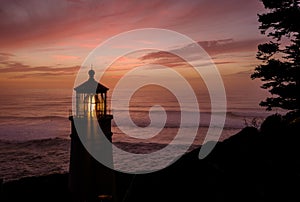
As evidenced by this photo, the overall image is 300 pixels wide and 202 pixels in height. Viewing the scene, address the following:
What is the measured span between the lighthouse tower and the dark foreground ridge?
690 cm

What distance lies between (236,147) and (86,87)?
9593 mm

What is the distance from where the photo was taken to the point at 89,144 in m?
14.6

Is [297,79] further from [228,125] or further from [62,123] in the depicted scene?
[62,123]

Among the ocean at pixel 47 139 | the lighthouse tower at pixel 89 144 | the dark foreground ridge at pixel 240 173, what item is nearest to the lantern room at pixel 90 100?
the lighthouse tower at pixel 89 144

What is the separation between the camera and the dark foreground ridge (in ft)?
19.4

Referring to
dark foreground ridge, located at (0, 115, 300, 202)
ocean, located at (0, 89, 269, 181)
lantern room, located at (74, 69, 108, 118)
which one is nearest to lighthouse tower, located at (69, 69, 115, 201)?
lantern room, located at (74, 69, 108, 118)

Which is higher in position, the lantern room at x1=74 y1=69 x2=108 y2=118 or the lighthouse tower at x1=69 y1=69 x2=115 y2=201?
the lantern room at x1=74 y1=69 x2=108 y2=118

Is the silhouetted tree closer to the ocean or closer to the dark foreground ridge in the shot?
the dark foreground ridge

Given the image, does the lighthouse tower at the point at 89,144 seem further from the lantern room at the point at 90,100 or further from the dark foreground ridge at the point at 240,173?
the dark foreground ridge at the point at 240,173

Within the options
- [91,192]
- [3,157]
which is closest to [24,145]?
[3,157]

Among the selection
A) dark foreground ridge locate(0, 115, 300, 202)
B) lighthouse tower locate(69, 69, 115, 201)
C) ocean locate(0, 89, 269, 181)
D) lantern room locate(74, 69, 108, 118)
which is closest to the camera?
dark foreground ridge locate(0, 115, 300, 202)

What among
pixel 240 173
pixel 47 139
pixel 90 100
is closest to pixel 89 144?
pixel 90 100

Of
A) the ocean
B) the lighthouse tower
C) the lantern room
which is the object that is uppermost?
the lantern room

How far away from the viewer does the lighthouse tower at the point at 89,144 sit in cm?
1455
